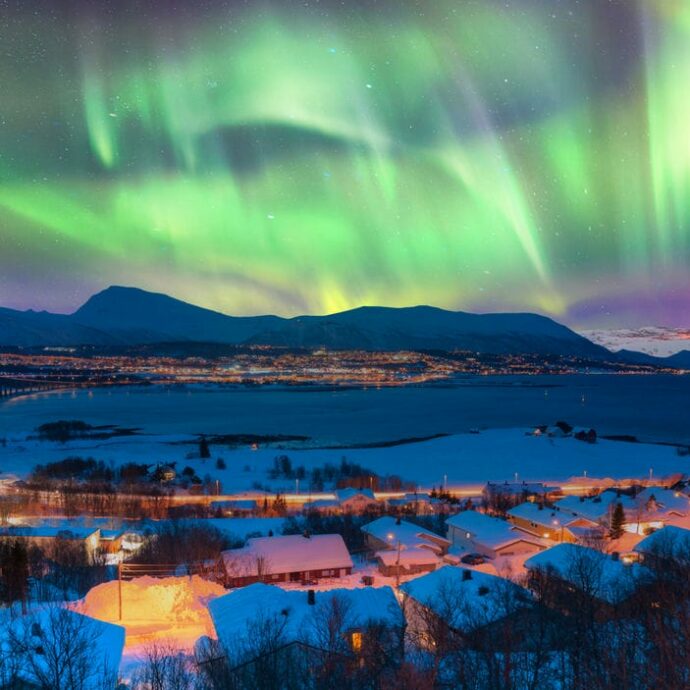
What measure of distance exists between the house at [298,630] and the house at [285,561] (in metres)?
3.27

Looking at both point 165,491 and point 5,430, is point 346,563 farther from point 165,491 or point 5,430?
point 5,430

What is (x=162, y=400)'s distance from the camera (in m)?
68.5

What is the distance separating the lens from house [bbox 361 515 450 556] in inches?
615

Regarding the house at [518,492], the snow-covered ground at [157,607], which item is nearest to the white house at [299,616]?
the snow-covered ground at [157,607]

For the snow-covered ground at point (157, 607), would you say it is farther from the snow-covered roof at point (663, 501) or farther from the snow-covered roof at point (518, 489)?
the snow-covered roof at point (518, 489)

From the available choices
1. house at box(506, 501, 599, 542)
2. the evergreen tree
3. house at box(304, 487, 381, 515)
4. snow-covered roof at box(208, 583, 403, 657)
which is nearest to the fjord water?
house at box(304, 487, 381, 515)

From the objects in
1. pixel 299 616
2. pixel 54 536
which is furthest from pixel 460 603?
pixel 54 536

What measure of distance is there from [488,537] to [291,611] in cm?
840

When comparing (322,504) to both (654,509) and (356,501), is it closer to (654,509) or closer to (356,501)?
(356,501)

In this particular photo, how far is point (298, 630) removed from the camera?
8359 mm

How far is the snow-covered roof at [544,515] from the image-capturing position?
1781 cm

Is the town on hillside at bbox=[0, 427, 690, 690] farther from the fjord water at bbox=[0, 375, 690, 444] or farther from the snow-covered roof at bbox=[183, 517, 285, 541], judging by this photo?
the fjord water at bbox=[0, 375, 690, 444]

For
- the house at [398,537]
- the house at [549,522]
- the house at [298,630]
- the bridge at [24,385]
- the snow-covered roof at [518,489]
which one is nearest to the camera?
the house at [298,630]

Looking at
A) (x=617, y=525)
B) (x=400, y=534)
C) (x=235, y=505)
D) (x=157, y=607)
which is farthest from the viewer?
(x=235, y=505)
